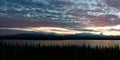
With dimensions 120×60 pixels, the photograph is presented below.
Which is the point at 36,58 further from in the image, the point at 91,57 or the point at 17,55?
the point at 91,57

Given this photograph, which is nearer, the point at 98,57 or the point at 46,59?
the point at 46,59

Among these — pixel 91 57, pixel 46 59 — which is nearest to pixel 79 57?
pixel 91 57

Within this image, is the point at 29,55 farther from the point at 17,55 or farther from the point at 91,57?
the point at 91,57

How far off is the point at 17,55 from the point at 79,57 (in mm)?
2413

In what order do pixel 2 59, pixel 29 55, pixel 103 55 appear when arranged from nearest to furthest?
pixel 2 59
pixel 29 55
pixel 103 55

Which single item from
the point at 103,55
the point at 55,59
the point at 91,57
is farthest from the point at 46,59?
the point at 103,55

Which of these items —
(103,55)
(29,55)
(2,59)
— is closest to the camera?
(2,59)

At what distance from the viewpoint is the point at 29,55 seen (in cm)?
1159

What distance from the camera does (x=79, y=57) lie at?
11.5 m

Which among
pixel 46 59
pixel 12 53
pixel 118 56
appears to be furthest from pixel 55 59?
pixel 118 56

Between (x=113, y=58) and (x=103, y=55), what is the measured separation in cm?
62

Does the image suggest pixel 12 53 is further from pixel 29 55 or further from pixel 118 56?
pixel 118 56

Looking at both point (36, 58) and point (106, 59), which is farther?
point (106, 59)

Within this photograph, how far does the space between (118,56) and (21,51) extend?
4045 mm
